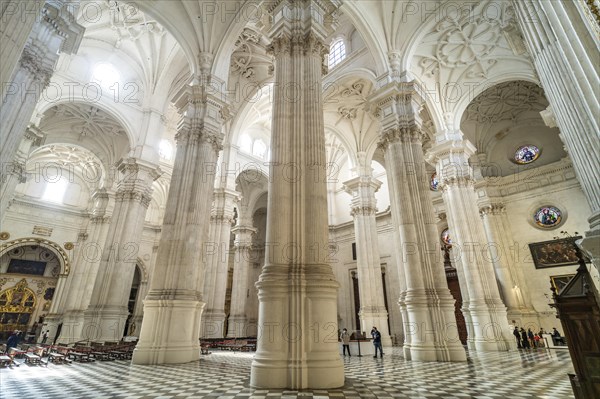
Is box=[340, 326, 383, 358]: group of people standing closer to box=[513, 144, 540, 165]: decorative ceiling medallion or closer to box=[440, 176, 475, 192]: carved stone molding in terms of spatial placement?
box=[440, 176, 475, 192]: carved stone molding

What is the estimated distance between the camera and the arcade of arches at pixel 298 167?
203 inches

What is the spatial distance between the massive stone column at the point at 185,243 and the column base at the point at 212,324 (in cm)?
650

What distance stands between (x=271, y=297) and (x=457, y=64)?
579 inches

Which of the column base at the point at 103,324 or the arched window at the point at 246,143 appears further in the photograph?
the arched window at the point at 246,143

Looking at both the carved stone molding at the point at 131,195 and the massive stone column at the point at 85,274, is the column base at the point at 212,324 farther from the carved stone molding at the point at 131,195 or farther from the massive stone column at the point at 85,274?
the carved stone molding at the point at 131,195

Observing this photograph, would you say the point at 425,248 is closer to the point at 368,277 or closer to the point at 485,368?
the point at 485,368

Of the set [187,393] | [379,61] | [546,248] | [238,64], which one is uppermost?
[238,64]

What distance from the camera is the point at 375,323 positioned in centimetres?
1502

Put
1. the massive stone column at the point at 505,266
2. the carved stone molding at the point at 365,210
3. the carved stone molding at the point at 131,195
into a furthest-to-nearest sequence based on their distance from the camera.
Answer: the carved stone molding at the point at 365,210
the massive stone column at the point at 505,266
the carved stone molding at the point at 131,195

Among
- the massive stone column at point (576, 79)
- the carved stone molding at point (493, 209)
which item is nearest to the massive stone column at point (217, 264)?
the massive stone column at point (576, 79)

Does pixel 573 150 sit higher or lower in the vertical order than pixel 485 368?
higher

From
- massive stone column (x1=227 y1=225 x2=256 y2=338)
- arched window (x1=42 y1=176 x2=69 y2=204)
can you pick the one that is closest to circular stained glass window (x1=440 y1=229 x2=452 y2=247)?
massive stone column (x1=227 y1=225 x2=256 y2=338)

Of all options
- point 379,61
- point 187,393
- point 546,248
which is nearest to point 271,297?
point 187,393

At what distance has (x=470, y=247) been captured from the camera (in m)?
13.2
